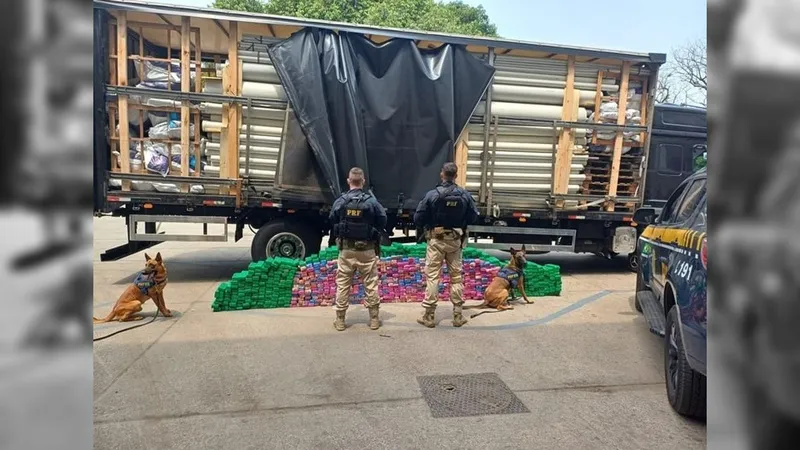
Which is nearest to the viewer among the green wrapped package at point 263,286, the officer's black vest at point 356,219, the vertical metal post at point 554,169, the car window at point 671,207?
the car window at point 671,207

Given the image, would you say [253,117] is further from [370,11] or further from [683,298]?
[370,11]

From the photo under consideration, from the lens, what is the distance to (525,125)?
737 centimetres

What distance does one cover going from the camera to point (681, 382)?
Answer: 314 cm

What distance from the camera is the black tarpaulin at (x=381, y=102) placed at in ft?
21.7

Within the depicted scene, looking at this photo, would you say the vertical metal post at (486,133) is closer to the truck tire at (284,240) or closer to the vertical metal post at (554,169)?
the vertical metal post at (554,169)

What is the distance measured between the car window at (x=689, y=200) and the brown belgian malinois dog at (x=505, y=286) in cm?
200

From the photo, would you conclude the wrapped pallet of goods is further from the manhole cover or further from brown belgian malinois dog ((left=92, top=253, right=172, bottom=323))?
the manhole cover

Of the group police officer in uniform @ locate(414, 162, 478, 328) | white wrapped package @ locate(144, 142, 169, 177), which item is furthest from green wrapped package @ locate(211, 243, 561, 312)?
white wrapped package @ locate(144, 142, 169, 177)

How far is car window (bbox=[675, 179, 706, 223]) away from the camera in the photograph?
12.8ft

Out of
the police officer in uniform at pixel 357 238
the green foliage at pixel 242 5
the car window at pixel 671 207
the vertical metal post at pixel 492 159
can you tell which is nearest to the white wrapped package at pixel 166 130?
the police officer in uniform at pixel 357 238

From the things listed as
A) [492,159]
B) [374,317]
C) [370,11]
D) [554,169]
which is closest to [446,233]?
[374,317]

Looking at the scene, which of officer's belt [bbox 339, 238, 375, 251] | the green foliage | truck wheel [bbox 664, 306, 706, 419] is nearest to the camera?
truck wheel [bbox 664, 306, 706, 419]

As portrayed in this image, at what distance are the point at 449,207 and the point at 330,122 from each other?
8.29 ft

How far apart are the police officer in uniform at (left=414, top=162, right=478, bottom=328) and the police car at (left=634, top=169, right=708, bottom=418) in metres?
1.83
